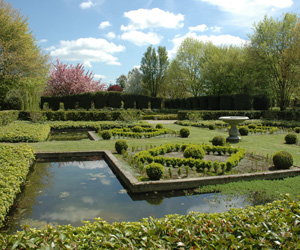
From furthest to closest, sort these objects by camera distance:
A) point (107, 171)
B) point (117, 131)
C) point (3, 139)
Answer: point (117, 131)
point (3, 139)
point (107, 171)

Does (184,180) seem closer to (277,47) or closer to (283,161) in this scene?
(283,161)

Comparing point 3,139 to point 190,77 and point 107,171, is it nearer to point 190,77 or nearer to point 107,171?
point 107,171

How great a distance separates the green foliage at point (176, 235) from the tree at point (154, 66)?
143 feet

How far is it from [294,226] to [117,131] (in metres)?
12.5

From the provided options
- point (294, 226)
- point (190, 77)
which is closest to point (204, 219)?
point (294, 226)

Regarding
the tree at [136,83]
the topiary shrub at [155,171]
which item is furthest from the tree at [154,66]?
the topiary shrub at [155,171]

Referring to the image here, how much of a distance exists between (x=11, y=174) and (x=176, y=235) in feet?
13.4

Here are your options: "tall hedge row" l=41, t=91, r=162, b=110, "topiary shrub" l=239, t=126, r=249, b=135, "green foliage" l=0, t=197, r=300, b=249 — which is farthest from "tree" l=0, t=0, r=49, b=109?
"green foliage" l=0, t=197, r=300, b=249

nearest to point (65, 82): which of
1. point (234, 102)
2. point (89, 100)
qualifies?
point (89, 100)

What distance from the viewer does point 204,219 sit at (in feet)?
9.97

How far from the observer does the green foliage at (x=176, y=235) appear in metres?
2.45

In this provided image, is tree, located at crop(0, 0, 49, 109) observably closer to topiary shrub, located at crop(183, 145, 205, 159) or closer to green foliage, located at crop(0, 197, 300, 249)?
topiary shrub, located at crop(183, 145, 205, 159)

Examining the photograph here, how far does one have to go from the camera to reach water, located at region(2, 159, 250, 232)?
4.48 m

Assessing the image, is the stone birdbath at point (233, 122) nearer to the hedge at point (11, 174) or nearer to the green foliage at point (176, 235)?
the hedge at point (11, 174)
